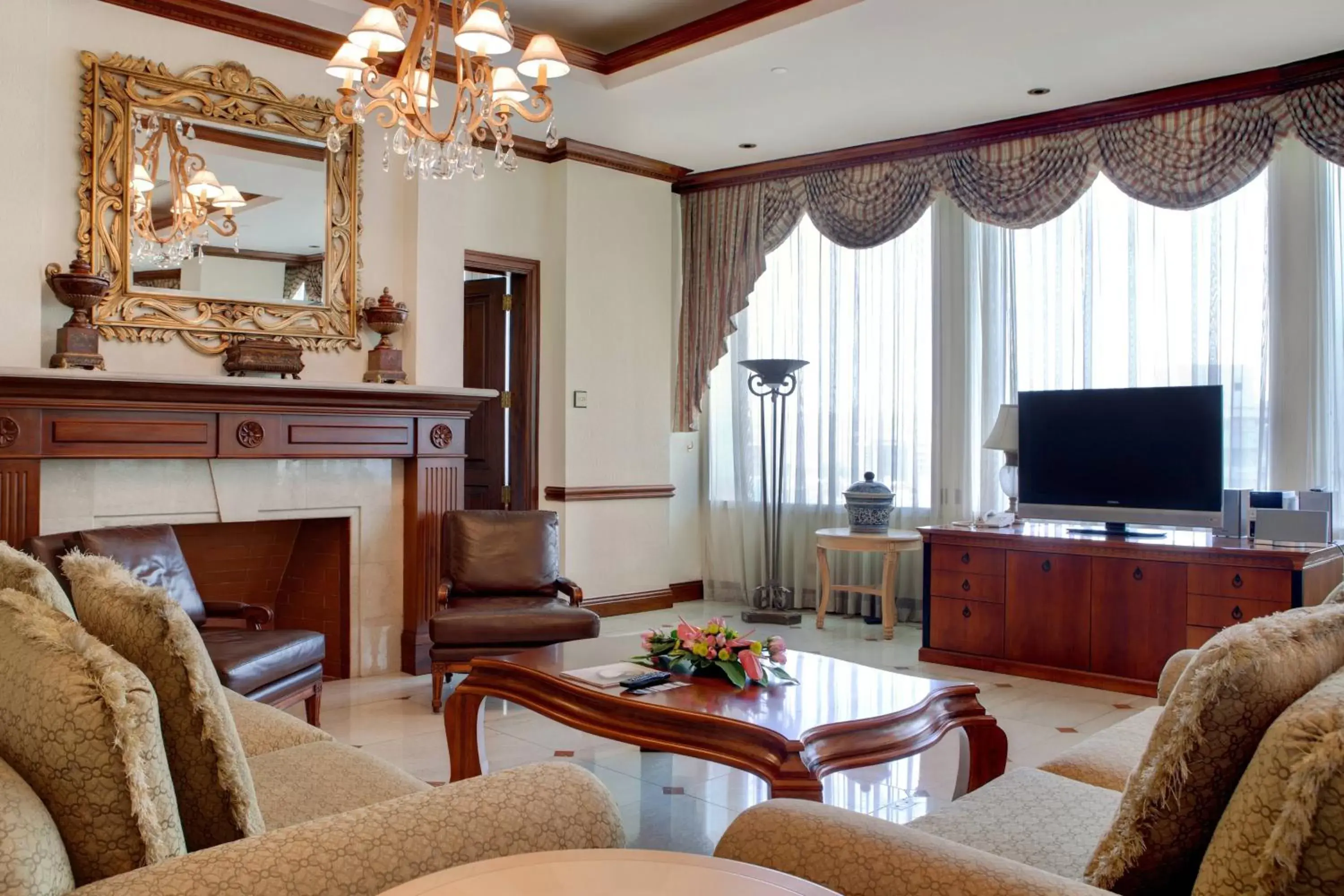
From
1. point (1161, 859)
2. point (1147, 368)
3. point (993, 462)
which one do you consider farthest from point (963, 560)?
point (1161, 859)

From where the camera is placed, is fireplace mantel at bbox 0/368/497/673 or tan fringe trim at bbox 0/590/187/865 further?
fireplace mantel at bbox 0/368/497/673

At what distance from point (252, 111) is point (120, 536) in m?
2.03

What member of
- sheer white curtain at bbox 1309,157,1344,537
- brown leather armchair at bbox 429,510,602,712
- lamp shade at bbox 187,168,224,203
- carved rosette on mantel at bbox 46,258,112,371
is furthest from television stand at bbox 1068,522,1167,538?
carved rosette on mantel at bbox 46,258,112,371

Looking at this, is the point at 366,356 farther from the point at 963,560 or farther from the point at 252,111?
the point at 963,560

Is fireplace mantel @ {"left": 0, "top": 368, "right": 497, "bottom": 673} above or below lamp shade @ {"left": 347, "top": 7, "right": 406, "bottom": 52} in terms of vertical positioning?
below

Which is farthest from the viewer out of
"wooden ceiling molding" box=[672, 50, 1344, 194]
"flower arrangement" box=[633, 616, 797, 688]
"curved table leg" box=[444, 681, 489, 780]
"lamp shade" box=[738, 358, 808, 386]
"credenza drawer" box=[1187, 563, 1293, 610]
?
"lamp shade" box=[738, 358, 808, 386]

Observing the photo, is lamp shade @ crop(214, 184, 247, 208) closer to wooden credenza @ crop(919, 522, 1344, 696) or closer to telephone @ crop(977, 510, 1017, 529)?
wooden credenza @ crop(919, 522, 1344, 696)

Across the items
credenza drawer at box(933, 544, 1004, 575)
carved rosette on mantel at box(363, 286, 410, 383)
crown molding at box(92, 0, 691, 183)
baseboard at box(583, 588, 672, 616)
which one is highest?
crown molding at box(92, 0, 691, 183)

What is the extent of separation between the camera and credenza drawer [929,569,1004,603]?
16.5 feet

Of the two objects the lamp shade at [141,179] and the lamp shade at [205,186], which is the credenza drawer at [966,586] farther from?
the lamp shade at [141,179]

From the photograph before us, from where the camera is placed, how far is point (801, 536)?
6766mm

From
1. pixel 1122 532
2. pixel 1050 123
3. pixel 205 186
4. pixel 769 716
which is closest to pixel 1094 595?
pixel 1122 532

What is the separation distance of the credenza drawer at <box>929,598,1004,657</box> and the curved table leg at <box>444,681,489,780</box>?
114 inches

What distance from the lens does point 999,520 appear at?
207 inches
